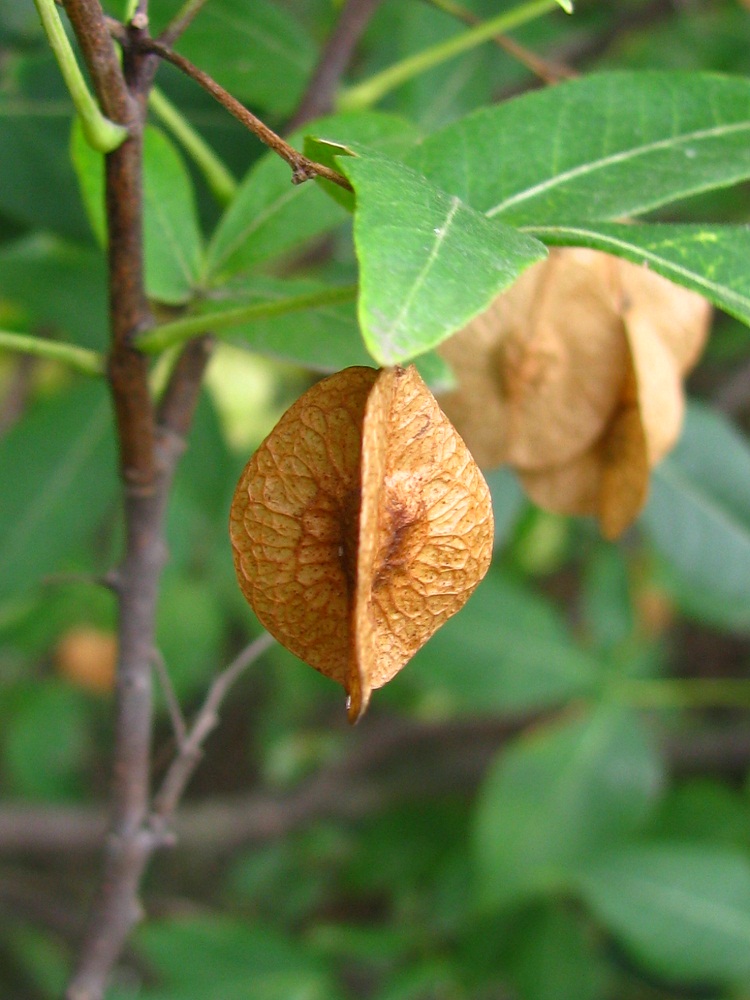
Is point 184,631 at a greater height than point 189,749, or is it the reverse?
point 189,749

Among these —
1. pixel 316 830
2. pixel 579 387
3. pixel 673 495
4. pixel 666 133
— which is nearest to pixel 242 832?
pixel 316 830

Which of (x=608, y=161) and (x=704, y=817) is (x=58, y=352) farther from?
(x=704, y=817)

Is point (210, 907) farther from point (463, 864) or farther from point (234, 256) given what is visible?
point (234, 256)

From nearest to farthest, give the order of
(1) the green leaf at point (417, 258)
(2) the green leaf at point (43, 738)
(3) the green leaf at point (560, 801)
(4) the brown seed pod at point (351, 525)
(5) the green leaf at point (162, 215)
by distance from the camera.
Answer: (1) the green leaf at point (417, 258)
(4) the brown seed pod at point (351, 525)
(5) the green leaf at point (162, 215)
(3) the green leaf at point (560, 801)
(2) the green leaf at point (43, 738)

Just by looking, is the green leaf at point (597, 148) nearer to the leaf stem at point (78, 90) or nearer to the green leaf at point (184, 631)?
the leaf stem at point (78, 90)

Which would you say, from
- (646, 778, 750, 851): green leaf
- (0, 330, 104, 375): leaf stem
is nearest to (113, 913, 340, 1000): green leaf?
(646, 778, 750, 851): green leaf

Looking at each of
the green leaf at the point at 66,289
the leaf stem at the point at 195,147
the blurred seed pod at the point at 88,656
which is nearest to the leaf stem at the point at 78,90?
the leaf stem at the point at 195,147

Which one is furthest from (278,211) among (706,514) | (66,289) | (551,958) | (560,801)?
(551,958)
